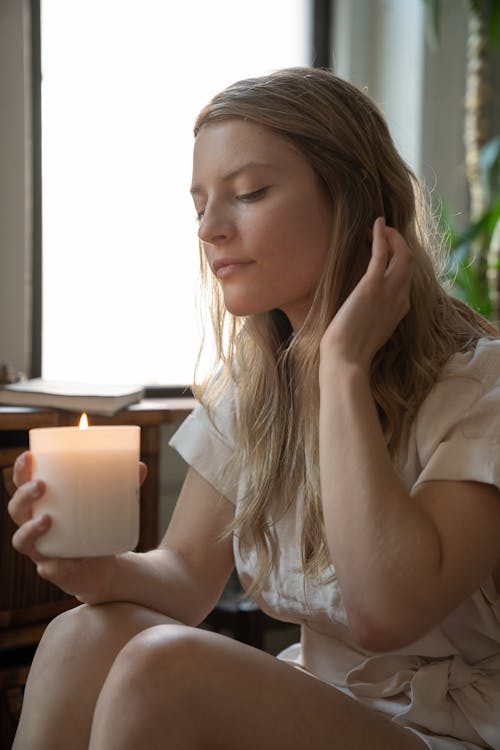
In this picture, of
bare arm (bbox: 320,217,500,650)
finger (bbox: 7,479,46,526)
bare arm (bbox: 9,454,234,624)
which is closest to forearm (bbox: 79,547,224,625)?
bare arm (bbox: 9,454,234,624)

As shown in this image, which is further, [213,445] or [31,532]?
[213,445]

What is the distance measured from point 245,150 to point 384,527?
511 millimetres

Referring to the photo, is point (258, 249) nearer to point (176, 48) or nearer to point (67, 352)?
point (67, 352)

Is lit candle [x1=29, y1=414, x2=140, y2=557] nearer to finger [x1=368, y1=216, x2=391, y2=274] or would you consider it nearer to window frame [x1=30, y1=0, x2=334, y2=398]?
finger [x1=368, y1=216, x2=391, y2=274]

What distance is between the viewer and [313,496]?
46.3 inches

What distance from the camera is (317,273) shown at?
1.18 m

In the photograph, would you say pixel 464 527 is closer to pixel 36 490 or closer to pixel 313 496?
pixel 313 496

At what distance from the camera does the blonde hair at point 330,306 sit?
3.76 ft

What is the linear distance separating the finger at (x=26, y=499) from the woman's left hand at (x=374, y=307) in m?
0.34

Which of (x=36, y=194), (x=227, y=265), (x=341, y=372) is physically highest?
(x=36, y=194)

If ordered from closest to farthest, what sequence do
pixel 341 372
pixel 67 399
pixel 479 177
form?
1. pixel 341 372
2. pixel 67 399
3. pixel 479 177

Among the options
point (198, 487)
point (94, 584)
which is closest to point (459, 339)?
point (198, 487)

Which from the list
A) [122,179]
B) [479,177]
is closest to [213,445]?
[122,179]

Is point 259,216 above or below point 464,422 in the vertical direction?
above
